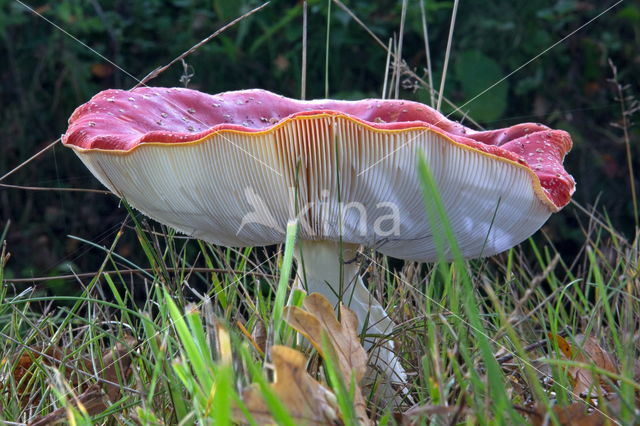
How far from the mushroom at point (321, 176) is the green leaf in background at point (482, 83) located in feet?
5.72

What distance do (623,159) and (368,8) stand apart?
1.25 m

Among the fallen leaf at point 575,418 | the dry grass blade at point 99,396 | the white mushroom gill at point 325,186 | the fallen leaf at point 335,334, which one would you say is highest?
the white mushroom gill at point 325,186

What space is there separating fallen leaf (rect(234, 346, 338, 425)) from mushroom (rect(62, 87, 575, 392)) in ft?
0.97

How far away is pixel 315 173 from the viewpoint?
1070 mm

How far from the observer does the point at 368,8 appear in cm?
306

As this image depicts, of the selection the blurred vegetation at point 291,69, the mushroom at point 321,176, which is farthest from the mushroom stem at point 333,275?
the blurred vegetation at point 291,69

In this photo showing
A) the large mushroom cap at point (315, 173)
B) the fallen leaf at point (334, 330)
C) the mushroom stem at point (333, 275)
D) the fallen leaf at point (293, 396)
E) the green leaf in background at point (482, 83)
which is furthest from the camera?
the green leaf in background at point (482, 83)

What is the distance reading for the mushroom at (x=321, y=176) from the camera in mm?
981

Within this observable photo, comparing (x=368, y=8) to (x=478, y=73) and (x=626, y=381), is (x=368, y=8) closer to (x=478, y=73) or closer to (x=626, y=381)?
(x=478, y=73)

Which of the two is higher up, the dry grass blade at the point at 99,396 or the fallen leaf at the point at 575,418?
the fallen leaf at the point at 575,418

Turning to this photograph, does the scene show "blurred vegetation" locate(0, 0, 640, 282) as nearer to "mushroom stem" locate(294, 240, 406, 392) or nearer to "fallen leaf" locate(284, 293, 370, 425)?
"mushroom stem" locate(294, 240, 406, 392)

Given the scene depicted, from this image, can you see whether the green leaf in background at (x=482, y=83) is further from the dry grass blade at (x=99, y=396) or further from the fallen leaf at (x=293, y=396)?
the fallen leaf at (x=293, y=396)

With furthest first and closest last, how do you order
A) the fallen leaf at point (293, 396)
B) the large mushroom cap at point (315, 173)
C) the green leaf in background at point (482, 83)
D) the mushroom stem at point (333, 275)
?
the green leaf in background at point (482, 83), the mushroom stem at point (333, 275), the large mushroom cap at point (315, 173), the fallen leaf at point (293, 396)

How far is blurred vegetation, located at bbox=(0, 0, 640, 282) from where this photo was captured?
3.04m
